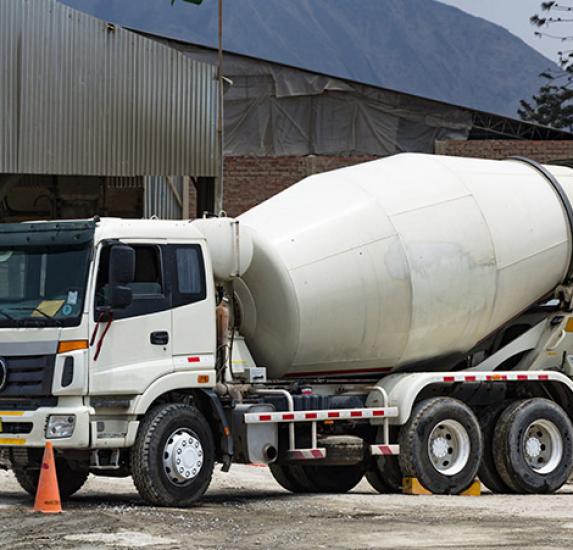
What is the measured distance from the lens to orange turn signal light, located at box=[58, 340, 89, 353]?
14445 millimetres

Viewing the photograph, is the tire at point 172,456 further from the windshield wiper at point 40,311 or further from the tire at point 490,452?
the tire at point 490,452

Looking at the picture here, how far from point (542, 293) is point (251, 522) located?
20.6 feet

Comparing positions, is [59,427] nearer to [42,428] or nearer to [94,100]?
[42,428]

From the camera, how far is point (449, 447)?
1734 centimetres

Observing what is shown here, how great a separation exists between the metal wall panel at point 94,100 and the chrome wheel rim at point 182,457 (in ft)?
35.5

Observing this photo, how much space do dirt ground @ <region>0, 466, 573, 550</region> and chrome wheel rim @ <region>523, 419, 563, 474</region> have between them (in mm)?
723

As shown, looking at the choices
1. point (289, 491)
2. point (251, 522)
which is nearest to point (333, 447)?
point (289, 491)

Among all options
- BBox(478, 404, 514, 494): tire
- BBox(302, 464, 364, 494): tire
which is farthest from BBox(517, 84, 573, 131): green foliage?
BBox(302, 464, 364, 494): tire

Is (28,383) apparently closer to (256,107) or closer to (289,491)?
(289,491)

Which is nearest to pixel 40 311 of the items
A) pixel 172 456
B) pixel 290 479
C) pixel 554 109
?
pixel 172 456

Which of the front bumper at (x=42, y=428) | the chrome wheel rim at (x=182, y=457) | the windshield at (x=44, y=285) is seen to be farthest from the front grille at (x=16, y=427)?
the chrome wheel rim at (x=182, y=457)

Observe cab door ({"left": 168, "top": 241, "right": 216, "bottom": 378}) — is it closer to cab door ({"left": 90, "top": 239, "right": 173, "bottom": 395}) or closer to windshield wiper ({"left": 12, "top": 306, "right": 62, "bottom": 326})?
A: cab door ({"left": 90, "top": 239, "right": 173, "bottom": 395})

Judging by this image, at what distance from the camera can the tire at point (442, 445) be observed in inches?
665

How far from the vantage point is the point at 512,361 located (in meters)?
18.8
